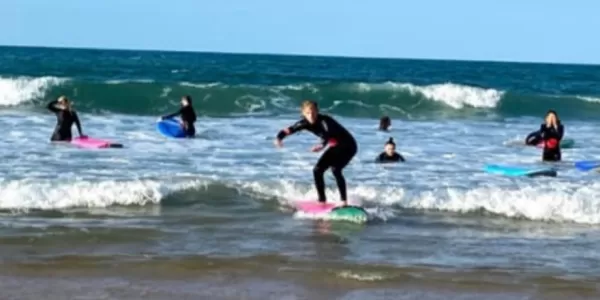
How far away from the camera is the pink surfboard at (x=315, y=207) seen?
11062mm

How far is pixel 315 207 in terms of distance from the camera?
36.8 feet

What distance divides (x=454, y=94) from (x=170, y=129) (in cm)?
1847

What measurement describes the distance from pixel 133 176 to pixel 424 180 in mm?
3970

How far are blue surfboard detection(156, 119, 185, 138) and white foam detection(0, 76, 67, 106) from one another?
35.4 ft

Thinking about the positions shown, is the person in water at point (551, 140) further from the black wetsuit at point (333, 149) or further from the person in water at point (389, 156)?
the black wetsuit at point (333, 149)

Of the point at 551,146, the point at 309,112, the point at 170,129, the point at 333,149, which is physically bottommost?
the point at 170,129

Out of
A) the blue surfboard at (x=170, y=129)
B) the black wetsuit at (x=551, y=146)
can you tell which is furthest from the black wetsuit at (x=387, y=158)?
the blue surfboard at (x=170, y=129)

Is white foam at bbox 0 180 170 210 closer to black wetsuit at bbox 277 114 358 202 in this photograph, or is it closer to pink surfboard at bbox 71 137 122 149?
black wetsuit at bbox 277 114 358 202

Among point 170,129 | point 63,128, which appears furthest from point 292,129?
point 170,129

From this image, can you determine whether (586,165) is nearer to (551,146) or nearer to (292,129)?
(551,146)

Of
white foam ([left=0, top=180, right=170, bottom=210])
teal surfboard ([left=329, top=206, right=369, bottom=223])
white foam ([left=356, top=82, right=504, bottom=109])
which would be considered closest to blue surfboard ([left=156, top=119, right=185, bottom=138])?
white foam ([left=0, top=180, right=170, bottom=210])

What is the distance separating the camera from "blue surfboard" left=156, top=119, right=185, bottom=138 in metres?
19.5

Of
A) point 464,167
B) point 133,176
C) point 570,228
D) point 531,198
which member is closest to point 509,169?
point 464,167

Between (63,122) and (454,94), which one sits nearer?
(63,122)
